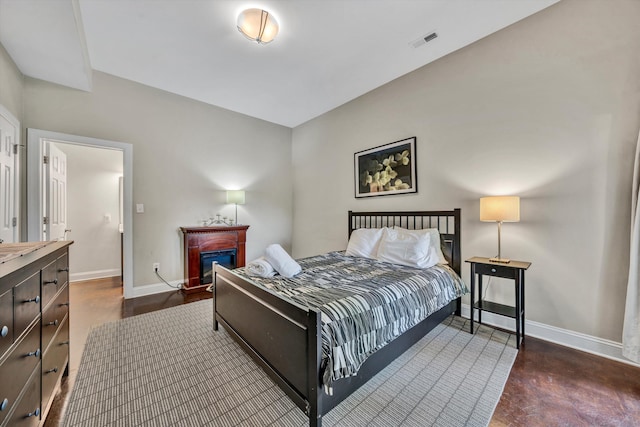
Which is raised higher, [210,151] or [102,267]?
[210,151]

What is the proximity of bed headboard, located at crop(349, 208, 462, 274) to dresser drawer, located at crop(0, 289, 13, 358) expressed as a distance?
3.24 meters

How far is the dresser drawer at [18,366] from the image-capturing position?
2.91 ft

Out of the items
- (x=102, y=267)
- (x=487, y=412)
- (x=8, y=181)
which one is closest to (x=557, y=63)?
(x=487, y=412)

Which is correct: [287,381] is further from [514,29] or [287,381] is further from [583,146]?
[514,29]

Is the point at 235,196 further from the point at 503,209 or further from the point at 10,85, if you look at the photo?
the point at 503,209

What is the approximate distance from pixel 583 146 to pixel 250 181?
4377mm

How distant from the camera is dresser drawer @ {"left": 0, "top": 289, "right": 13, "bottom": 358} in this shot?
867 millimetres

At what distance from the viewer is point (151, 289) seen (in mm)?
3582

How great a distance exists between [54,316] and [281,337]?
1.35m

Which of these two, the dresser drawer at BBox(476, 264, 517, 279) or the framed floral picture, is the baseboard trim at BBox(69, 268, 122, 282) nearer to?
the framed floral picture

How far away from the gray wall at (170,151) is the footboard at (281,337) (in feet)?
7.12

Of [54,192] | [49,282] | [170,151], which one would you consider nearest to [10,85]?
[54,192]

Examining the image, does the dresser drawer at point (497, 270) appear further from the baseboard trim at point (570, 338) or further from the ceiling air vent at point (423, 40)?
the ceiling air vent at point (423, 40)

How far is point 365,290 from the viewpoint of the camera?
1.85m
